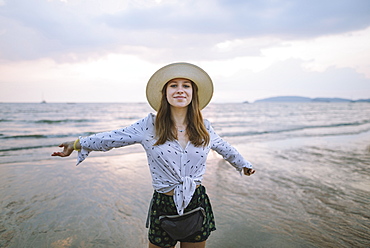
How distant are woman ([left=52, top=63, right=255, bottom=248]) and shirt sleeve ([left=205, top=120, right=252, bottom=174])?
26 mm

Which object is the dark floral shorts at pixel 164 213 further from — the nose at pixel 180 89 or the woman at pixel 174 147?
the nose at pixel 180 89

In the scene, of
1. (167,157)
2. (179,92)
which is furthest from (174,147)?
(179,92)

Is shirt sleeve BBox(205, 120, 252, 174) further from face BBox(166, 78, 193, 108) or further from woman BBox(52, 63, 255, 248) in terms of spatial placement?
face BBox(166, 78, 193, 108)

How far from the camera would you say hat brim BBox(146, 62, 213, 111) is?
2.18 meters

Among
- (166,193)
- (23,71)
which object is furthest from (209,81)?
(23,71)

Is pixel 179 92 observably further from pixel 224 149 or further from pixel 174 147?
pixel 224 149

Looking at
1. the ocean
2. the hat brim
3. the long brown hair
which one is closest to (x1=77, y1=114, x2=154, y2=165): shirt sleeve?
the long brown hair

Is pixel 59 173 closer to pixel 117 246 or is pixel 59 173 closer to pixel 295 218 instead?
pixel 117 246

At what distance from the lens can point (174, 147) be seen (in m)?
2.03

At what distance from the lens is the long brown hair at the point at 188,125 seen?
2.07 meters

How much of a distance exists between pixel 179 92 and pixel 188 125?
0.30 m

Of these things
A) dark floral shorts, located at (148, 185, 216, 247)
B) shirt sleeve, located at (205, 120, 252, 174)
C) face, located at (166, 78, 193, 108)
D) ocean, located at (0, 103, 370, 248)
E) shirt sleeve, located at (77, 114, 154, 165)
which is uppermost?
face, located at (166, 78, 193, 108)

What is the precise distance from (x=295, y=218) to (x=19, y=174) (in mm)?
6024

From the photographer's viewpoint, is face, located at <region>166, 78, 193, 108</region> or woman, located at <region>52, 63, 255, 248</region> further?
face, located at <region>166, 78, 193, 108</region>
